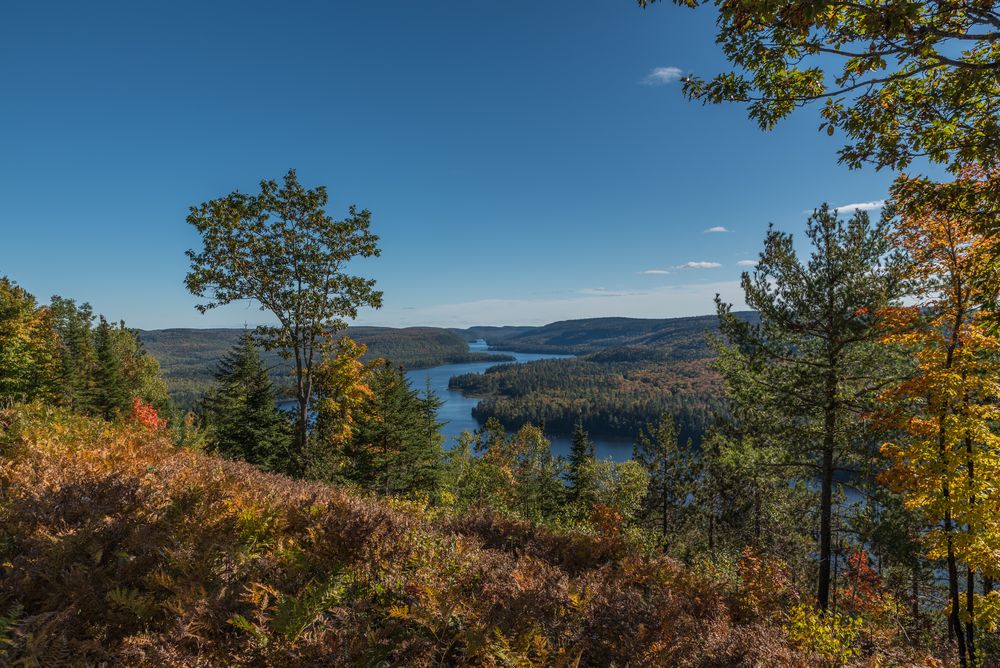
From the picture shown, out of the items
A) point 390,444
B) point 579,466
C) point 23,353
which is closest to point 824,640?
point 390,444

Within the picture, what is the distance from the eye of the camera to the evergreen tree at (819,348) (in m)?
10.8

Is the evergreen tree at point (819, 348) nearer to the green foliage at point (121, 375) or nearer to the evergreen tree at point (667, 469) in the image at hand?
the evergreen tree at point (667, 469)

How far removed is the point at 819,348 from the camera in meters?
11.7

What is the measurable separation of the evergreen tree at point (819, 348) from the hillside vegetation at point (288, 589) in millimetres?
6767

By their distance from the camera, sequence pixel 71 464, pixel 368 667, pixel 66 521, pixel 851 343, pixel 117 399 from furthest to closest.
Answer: pixel 117 399 → pixel 851 343 → pixel 71 464 → pixel 66 521 → pixel 368 667

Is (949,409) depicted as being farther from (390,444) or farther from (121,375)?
(121,375)

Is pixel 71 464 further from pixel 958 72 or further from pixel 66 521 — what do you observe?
pixel 958 72

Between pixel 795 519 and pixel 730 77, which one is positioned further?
pixel 795 519

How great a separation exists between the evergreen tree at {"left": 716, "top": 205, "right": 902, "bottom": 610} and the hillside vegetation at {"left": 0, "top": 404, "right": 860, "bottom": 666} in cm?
677

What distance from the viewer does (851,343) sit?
35.9 feet

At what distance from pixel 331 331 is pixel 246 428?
32.9 feet

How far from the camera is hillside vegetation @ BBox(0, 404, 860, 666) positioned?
3.33m

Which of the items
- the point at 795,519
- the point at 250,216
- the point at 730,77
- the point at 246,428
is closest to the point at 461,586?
the point at 730,77

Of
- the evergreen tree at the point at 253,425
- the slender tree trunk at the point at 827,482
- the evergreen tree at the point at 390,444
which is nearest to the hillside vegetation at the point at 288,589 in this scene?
the slender tree trunk at the point at 827,482
